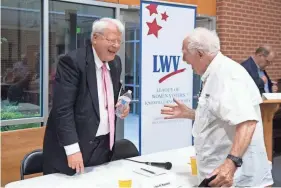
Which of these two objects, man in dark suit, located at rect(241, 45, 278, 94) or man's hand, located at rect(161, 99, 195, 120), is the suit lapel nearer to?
man's hand, located at rect(161, 99, 195, 120)

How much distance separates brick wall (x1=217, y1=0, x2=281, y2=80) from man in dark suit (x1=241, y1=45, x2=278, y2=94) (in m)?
1.07

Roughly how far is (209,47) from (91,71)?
66 cm

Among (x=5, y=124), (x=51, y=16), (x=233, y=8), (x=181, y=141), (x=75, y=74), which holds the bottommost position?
(x=181, y=141)

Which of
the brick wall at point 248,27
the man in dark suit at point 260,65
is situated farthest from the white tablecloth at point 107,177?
the brick wall at point 248,27

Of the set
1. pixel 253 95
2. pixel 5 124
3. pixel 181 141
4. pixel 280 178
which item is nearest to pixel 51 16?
pixel 5 124

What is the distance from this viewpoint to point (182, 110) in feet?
7.53

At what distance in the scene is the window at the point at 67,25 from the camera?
395 cm

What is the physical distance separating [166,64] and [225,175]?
254cm

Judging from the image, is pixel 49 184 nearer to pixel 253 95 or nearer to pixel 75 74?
pixel 75 74

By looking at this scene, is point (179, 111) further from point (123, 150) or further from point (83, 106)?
point (83, 106)

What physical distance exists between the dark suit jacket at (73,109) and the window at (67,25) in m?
1.97

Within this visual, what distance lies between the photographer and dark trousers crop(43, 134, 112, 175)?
6.86 ft

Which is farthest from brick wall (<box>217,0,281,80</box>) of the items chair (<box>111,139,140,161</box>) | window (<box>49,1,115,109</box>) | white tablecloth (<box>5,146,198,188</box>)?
white tablecloth (<box>5,146,198,188</box>)

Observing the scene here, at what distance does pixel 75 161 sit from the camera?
6.28 ft
